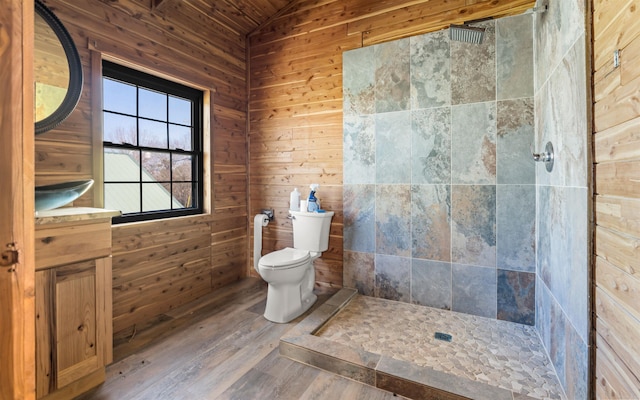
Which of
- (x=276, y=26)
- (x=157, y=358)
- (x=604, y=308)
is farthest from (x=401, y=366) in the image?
(x=276, y=26)

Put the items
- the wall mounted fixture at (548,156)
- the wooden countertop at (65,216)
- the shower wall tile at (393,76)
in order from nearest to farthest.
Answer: the wooden countertop at (65,216) → the wall mounted fixture at (548,156) → the shower wall tile at (393,76)

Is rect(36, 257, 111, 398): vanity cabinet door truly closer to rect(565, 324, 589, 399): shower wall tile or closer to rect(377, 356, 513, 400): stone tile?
rect(377, 356, 513, 400): stone tile

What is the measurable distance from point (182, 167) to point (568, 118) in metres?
2.85

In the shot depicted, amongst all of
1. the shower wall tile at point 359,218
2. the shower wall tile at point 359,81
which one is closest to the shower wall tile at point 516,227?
the shower wall tile at point 359,218

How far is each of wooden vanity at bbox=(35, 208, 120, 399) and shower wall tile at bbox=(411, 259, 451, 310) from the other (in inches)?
86.0

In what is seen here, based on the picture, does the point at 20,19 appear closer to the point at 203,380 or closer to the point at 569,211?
the point at 203,380

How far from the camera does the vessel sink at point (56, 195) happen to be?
142 centimetres

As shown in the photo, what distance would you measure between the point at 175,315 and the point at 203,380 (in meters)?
0.95

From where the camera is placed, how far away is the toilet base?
7.54 feet

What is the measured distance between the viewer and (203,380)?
1.64 m

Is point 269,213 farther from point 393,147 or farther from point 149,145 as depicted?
point 393,147

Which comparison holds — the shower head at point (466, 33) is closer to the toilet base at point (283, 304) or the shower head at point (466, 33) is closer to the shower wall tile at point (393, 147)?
the shower wall tile at point (393, 147)

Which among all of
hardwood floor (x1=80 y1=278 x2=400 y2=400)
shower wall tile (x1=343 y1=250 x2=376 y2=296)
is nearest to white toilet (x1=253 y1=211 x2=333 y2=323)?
hardwood floor (x1=80 y1=278 x2=400 y2=400)

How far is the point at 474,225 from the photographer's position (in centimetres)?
233
